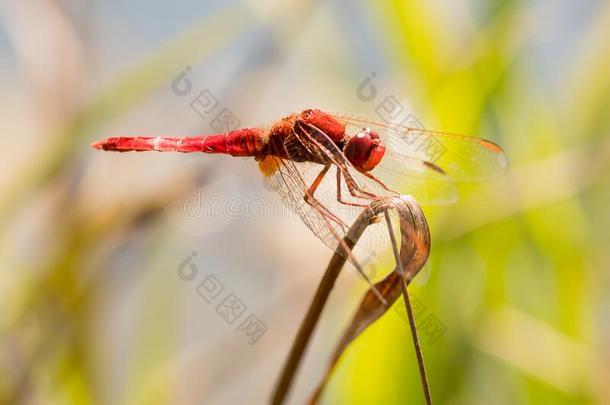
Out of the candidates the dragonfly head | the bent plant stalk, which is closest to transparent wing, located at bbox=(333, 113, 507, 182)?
the dragonfly head

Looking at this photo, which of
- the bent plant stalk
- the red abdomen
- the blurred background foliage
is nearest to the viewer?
the bent plant stalk

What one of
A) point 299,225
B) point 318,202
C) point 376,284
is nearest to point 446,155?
point 318,202

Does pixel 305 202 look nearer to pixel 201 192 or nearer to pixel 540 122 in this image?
pixel 201 192

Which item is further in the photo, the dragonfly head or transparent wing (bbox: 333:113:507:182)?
transparent wing (bbox: 333:113:507:182)

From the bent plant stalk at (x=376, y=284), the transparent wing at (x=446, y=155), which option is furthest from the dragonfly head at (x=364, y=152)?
the bent plant stalk at (x=376, y=284)

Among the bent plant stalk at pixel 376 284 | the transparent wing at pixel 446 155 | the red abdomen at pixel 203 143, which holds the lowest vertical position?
the transparent wing at pixel 446 155

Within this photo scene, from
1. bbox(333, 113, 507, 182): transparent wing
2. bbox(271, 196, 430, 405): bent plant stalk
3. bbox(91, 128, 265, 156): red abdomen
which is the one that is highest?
bbox(91, 128, 265, 156): red abdomen

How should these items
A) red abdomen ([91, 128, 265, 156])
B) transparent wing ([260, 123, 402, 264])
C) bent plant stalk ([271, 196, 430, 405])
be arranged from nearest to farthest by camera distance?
1. bent plant stalk ([271, 196, 430, 405])
2. transparent wing ([260, 123, 402, 264])
3. red abdomen ([91, 128, 265, 156])

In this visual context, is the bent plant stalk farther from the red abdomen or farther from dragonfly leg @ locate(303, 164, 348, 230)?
the red abdomen

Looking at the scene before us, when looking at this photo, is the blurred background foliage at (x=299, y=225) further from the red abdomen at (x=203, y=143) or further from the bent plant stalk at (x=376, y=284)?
the bent plant stalk at (x=376, y=284)
